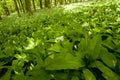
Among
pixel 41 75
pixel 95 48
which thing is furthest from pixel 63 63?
pixel 95 48

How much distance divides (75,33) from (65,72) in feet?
5.24

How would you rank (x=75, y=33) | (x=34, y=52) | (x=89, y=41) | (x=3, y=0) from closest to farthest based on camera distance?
(x=89, y=41) < (x=34, y=52) < (x=75, y=33) < (x=3, y=0)

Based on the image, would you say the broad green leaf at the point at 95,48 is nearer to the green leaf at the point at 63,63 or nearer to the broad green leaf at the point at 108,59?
the broad green leaf at the point at 108,59

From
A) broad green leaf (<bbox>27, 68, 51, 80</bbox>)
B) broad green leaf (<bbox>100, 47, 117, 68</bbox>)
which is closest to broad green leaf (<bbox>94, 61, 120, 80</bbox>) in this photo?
broad green leaf (<bbox>100, 47, 117, 68</bbox>)

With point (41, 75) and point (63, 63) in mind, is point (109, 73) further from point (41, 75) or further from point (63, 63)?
point (41, 75)

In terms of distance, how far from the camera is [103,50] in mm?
1984

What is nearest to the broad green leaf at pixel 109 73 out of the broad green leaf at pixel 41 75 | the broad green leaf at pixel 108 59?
the broad green leaf at pixel 108 59

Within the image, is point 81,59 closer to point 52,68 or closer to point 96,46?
point 96,46

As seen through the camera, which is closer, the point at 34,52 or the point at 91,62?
the point at 91,62

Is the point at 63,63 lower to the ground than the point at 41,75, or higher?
higher

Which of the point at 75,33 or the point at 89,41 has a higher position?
the point at 89,41

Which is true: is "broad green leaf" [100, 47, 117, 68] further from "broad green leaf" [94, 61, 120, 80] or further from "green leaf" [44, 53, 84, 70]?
"green leaf" [44, 53, 84, 70]

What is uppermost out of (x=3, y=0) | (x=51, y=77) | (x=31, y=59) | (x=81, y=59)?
(x=81, y=59)

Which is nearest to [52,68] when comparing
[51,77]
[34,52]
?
[51,77]
